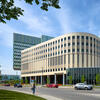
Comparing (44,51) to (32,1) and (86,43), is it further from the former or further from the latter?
(32,1)

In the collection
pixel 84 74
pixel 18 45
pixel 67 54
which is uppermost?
pixel 18 45

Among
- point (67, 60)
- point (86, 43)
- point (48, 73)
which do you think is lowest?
point (48, 73)

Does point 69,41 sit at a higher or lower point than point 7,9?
higher

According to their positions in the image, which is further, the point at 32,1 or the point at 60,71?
the point at 60,71

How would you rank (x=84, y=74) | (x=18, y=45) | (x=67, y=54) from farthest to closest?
1. (x=18, y=45)
2. (x=67, y=54)
3. (x=84, y=74)

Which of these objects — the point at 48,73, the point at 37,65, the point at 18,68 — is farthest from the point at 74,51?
the point at 18,68

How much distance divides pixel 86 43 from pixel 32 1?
8102 cm

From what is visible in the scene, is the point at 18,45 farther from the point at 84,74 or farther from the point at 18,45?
the point at 84,74

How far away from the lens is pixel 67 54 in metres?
85.9

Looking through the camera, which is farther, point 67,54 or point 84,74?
point 67,54

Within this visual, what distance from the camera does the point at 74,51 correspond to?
8488cm

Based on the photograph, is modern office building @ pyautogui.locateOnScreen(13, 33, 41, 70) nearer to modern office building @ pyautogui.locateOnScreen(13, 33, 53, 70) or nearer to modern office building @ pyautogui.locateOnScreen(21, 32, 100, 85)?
modern office building @ pyautogui.locateOnScreen(13, 33, 53, 70)

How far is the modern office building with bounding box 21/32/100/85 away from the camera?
8481 cm

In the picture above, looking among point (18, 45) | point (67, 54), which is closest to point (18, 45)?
point (18, 45)
